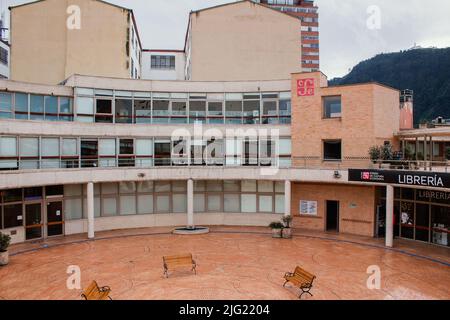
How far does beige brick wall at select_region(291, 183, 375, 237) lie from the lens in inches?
849

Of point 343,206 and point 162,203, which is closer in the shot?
point 343,206

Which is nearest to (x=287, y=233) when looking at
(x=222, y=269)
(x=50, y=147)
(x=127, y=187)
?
(x=222, y=269)

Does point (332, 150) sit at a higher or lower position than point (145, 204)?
higher

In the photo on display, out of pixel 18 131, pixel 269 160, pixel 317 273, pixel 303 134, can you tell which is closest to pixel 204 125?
pixel 269 160

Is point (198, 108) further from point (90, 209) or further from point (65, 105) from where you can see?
point (90, 209)

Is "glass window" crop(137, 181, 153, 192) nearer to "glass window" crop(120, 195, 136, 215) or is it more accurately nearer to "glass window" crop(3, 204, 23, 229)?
"glass window" crop(120, 195, 136, 215)

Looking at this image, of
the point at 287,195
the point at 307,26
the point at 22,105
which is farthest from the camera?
the point at 307,26

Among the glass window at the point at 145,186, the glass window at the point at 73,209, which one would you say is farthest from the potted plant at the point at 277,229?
the glass window at the point at 73,209

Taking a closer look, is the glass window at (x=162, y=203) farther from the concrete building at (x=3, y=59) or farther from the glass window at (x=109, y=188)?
the concrete building at (x=3, y=59)

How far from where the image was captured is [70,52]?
2677cm

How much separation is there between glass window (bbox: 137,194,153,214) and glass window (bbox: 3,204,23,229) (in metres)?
6.84

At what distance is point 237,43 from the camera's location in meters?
28.5

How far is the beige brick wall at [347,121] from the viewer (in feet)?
70.3

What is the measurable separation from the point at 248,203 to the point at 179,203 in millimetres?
4660
